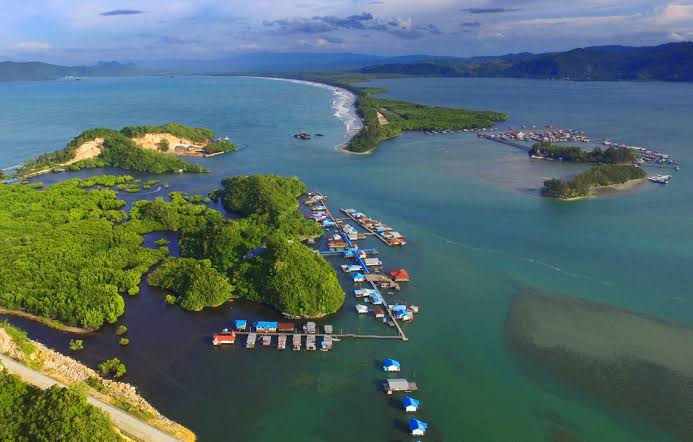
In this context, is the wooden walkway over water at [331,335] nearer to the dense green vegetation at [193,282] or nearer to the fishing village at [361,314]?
the fishing village at [361,314]

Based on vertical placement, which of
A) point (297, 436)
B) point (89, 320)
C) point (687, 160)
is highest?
point (687, 160)

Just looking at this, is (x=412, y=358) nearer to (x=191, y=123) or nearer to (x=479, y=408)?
(x=479, y=408)

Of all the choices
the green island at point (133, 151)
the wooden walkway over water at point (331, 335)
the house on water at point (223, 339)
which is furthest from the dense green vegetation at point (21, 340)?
the green island at point (133, 151)

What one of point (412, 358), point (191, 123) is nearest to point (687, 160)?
point (412, 358)

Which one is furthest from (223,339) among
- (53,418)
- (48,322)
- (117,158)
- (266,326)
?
(117,158)

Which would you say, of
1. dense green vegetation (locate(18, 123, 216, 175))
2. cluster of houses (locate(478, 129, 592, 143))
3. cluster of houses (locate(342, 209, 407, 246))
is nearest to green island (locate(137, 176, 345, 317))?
cluster of houses (locate(342, 209, 407, 246))

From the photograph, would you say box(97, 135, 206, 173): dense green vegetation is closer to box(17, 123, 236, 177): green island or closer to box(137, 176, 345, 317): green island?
box(17, 123, 236, 177): green island

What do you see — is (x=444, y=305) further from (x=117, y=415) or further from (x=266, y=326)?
(x=117, y=415)
